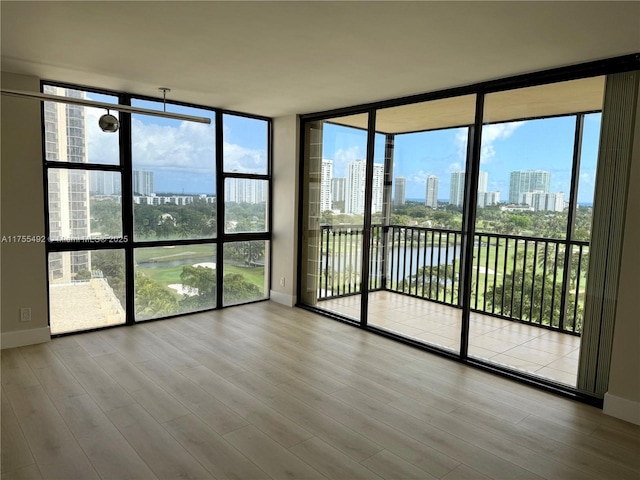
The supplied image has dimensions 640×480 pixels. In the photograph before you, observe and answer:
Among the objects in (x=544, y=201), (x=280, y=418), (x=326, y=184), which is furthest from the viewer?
(x=326, y=184)

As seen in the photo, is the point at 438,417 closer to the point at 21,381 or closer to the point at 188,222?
the point at 21,381

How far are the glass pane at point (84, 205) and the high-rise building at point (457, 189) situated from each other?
3.51 m

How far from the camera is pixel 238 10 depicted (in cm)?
234

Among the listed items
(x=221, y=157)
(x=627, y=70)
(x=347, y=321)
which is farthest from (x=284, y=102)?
(x=627, y=70)

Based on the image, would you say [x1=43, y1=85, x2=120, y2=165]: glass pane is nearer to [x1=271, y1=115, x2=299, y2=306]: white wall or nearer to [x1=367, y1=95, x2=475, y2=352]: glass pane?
[x1=271, y1=115, x2=299, y2=306]: white wall

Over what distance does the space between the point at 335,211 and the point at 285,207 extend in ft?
2.56

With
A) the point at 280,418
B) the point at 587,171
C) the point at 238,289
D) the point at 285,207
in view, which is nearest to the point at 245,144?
the point at 285,207

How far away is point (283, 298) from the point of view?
5.94 metres

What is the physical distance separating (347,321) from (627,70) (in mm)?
3577

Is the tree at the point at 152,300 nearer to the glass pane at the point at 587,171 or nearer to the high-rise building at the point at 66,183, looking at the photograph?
the high-rise building at the point at 66,183

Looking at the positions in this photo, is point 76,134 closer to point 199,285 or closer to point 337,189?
point 199,285

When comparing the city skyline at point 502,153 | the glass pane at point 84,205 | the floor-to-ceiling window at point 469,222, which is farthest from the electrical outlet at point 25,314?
the city skyline at point 502,153

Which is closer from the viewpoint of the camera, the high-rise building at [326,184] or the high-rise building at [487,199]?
the high-rise building at [487,199]

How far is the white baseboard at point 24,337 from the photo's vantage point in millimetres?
4031
